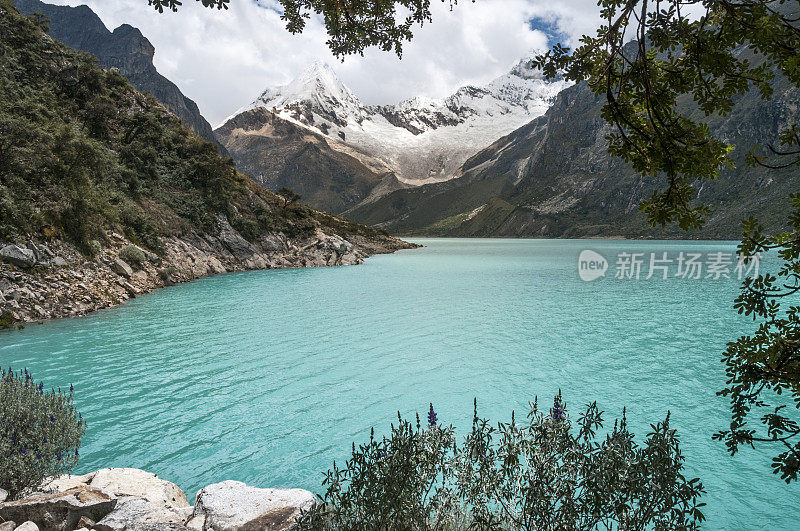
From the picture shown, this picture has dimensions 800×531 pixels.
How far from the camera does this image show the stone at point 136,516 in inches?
185

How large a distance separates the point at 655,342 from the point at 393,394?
12.7 meters

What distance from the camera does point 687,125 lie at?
339 centimetres

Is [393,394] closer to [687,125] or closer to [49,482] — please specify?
[49,482]

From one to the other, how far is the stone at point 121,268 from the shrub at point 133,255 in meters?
0.60

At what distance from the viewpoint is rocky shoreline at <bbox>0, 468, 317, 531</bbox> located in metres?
4.69

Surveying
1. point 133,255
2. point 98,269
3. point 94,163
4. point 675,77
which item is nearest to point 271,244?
point 133,255

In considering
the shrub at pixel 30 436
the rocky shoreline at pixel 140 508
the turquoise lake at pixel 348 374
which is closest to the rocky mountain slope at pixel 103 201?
the turquoise lake at pixel 348 374

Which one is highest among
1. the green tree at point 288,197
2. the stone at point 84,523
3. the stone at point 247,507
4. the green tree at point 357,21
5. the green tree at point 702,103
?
the green tree at point 288,197

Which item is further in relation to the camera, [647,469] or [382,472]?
[382,472]

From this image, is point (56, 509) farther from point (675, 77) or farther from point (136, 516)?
point (675, 77)

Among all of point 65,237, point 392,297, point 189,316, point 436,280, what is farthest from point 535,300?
point 65,237

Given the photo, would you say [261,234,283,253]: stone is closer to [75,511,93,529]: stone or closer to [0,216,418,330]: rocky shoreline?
[0,216,418,330]: rocky shoreline

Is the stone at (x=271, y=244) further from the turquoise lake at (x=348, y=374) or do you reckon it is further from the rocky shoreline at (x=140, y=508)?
the rocky shoreline at (x=140, y=508)

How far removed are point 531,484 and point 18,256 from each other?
23.1 metres
